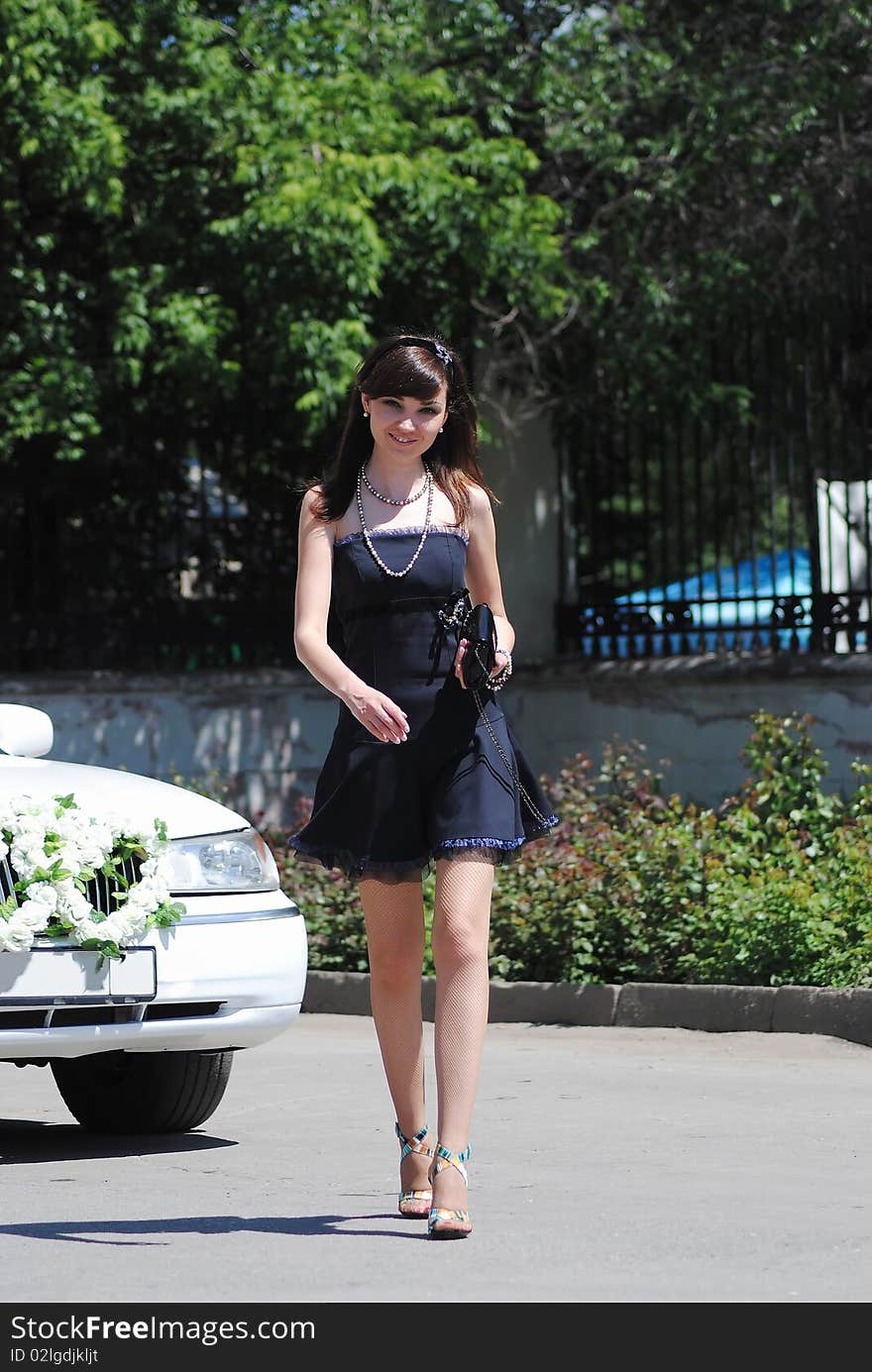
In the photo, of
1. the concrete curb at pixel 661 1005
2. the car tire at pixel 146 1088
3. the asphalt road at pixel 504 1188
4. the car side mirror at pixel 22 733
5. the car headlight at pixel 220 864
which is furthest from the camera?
the concrete curb at pixel 661 1005

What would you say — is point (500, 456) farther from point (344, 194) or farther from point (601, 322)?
point (344, 194)

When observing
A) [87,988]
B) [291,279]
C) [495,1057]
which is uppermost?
[291,279]

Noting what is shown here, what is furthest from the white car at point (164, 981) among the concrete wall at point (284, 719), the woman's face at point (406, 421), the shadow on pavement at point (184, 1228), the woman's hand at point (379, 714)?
the concrete wall at point (284, 719)

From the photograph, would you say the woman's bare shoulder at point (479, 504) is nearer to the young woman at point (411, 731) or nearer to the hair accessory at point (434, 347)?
the young woman at point (411, 731)

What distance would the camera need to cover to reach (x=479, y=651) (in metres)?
4.85

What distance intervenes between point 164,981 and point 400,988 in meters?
1.18

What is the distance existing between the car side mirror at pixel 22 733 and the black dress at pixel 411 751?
2051 mm

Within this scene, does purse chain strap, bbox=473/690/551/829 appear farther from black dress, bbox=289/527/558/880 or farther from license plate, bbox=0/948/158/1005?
license plate, bbox=0/948/158/1005

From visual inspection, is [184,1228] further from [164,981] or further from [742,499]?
[742,499]

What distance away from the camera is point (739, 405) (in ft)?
44.3

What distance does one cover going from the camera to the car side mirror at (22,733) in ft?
22.4

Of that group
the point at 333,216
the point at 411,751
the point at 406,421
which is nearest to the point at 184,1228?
the point at 411,751
